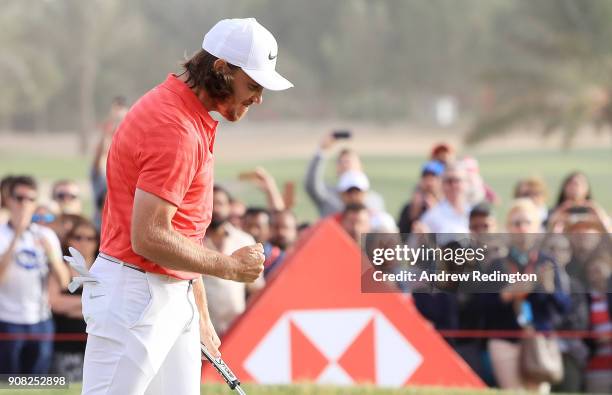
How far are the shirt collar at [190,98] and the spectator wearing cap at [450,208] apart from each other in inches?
234

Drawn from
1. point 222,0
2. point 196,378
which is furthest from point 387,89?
point 196,378

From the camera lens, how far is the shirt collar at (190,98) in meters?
4.51

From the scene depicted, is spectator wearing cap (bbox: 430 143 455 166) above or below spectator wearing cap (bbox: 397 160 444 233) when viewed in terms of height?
above

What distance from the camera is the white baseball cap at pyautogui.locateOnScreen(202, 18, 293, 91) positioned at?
Result: 451 cm

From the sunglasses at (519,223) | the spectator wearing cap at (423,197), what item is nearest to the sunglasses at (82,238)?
the spectator wearing cap at (423,197)

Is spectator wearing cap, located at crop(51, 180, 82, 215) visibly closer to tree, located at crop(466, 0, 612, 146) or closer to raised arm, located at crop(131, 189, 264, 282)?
raised arm, located at crop(131, 189, 264, 282)

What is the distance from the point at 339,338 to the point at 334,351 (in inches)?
3.6

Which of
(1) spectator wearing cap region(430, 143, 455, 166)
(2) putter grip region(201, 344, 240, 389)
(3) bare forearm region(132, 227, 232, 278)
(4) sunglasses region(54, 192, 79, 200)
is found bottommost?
(2) putter grip region(201, 344, 240, 389)

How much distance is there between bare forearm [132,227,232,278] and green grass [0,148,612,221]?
175 feet

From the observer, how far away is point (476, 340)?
9.13 m

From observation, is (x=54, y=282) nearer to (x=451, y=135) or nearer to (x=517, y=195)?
(x=517, y=195)

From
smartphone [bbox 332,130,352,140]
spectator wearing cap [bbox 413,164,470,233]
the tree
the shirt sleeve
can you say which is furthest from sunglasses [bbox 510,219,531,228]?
the tree

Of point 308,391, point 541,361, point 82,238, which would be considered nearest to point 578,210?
point 541,361

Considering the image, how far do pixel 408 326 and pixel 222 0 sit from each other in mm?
84410
